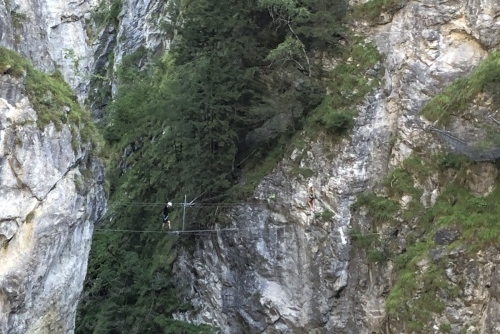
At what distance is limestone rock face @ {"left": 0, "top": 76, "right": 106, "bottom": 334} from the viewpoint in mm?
9586

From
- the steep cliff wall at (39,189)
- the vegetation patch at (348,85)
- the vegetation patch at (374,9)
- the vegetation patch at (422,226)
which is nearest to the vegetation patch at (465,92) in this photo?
the vegetation patch at (422,226)

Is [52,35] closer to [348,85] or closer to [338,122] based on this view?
[348,85]

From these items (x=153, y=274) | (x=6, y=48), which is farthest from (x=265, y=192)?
(x=6, y=48)

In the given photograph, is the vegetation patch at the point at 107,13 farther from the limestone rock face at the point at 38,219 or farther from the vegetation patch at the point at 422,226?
the vegetation patch at the point at 422,226

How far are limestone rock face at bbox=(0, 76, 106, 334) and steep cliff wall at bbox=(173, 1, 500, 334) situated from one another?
4.73 m

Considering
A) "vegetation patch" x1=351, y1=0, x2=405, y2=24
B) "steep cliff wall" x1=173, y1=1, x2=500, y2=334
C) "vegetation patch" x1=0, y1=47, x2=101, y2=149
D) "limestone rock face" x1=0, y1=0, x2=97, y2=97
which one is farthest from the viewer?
"vegetation patch" x1=351, y1=0, x2=405, y2=24

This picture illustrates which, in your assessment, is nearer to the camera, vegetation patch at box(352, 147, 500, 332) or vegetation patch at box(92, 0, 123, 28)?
vegetation patch at box(352, 147, 500, 332)

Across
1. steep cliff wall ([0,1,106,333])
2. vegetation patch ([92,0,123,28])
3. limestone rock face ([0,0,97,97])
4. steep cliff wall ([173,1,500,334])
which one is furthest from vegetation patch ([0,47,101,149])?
vegetation patch ([92,0,123,28])

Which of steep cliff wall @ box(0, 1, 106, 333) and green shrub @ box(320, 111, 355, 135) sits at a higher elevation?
green shrub @ box(320, 111, 355, 135)

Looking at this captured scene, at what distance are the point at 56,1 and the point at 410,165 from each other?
21504 millimetres

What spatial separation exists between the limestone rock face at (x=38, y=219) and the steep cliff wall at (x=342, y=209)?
4.73m

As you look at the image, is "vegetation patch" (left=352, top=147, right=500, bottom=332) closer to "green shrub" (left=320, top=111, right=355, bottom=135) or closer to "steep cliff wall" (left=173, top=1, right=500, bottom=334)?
"steep cliff wall" (left=173, top=1, right=500, bottom=334)

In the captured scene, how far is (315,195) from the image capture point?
1434 cm

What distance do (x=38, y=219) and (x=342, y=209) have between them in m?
7.30
